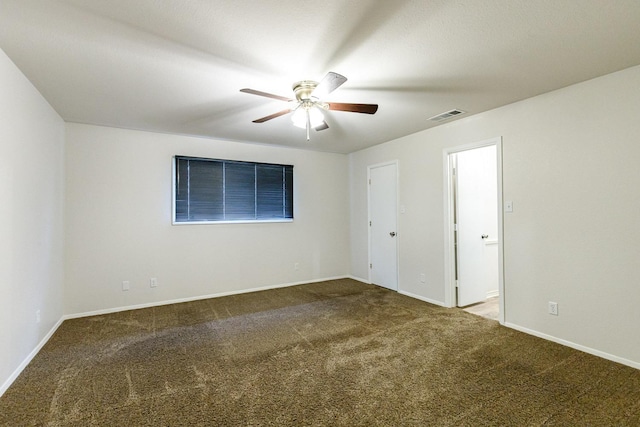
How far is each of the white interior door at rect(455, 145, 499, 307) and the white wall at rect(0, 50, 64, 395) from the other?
453cm

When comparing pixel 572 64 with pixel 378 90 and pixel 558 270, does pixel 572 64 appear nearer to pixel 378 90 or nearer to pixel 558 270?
pixel 378 90

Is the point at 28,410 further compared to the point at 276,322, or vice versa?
the point at 276,322

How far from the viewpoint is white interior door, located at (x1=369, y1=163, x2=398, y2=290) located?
193 inches

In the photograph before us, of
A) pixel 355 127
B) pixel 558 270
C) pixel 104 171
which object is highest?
pixel 355 127

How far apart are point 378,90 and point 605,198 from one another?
7.13ft

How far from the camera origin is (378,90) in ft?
9.38

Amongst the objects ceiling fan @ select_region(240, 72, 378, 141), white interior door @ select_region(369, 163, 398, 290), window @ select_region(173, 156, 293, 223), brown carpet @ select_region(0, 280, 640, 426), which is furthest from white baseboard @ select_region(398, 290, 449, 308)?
ceiling fan @ select_region(240, 72, 378, 141)

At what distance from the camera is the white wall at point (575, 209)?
2.48 meters

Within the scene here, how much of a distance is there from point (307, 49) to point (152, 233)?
3353mm

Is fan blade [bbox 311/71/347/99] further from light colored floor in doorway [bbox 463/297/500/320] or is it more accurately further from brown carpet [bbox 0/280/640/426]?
light colored floor in doorway [bbox 463/297/500/320]

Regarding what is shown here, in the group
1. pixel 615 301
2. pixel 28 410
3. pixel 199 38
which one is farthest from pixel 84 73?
pixel 615 301

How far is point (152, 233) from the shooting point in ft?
13.8

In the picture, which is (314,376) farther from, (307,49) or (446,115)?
(446,115)

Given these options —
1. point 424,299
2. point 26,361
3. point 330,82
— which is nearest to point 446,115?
point 330,82
